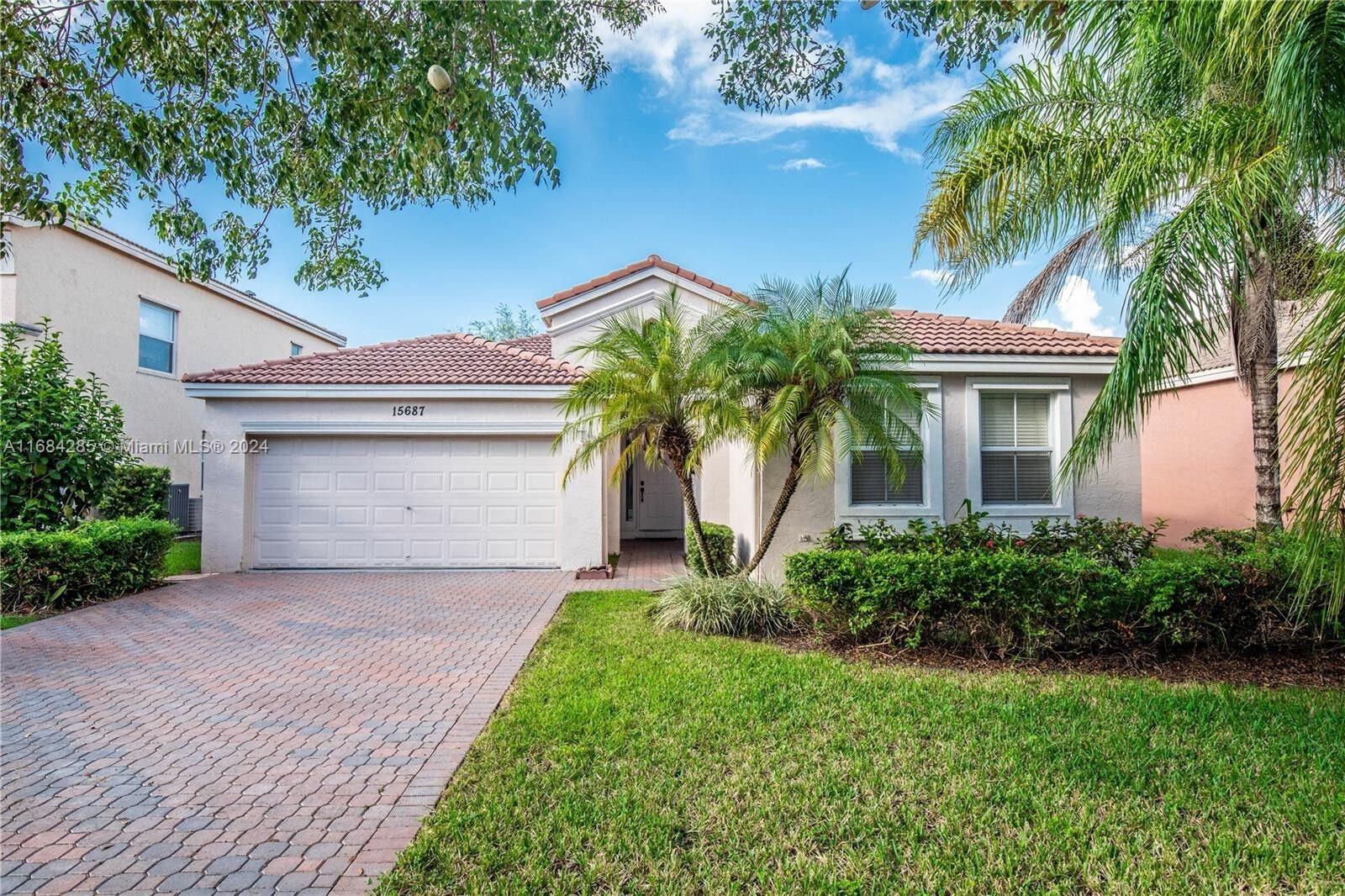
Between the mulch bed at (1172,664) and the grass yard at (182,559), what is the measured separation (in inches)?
494

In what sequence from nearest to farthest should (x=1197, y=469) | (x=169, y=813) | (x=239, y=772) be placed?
(x=169, y=813) < (x=239, y=772) < (x=1197, y=469)

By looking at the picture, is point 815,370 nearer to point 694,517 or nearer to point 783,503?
point 783,503

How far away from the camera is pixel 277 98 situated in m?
6.00

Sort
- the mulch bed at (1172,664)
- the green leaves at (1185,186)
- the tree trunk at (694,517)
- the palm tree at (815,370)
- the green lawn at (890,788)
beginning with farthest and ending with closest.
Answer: the tree trunk at (694,517) < the palm tree at (815,370) < the mulch bed at (1172,664) < the green leaves at (1185,186) < the green lawn at (890,788)

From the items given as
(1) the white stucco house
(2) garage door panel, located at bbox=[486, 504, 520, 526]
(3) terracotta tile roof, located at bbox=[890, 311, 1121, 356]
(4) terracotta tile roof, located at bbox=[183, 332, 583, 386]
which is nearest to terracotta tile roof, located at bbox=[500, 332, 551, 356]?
(4) terracotta tile roof, located at bbox=[183, 332, 583, 386]

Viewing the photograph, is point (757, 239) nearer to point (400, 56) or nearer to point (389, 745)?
point (400, 56)

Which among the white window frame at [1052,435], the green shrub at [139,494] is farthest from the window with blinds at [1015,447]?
the green shrub at [139,494]

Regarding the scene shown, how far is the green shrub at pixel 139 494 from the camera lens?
1330cm

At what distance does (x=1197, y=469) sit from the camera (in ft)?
51.7

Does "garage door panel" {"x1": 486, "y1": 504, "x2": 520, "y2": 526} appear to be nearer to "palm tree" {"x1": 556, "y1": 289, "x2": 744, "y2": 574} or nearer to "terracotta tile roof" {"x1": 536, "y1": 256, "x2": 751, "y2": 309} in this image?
"palm tree" {"x1": 556, "y1": 289, "x2": 744, "y2": 574}

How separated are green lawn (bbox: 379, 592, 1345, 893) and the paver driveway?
1.86 feet

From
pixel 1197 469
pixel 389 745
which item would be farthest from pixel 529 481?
pixel 1197 469

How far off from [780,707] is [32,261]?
16.8m

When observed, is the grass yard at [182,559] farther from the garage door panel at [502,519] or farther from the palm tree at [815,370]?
the palm tree at [815,370]
